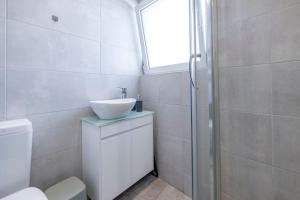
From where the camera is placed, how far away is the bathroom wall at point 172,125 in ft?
5.04

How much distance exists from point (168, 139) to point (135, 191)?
2.16 feet

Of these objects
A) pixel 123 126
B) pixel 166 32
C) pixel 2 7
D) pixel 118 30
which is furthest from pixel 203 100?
pixel 2 7

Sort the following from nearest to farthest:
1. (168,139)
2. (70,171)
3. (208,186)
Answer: (208,186) < (70,171) < (168,139)

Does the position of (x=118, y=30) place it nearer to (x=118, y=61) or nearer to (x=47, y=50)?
(x=118, y=61)

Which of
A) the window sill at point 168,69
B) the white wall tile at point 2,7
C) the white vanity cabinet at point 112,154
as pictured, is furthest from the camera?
the window sill at point 168,69

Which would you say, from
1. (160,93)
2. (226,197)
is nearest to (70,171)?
(160,93)

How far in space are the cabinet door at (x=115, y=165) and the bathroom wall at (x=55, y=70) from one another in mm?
352

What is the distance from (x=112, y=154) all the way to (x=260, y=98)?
1248 mm

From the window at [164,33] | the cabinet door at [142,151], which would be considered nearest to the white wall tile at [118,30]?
the window at [164,33]

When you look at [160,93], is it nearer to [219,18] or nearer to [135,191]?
[219,18]

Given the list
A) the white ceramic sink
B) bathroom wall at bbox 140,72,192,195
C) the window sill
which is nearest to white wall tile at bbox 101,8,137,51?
the window sill

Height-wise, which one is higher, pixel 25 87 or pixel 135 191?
pixel 25 87

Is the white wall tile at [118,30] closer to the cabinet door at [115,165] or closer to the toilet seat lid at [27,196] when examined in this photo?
the cabinet door at [115,165]

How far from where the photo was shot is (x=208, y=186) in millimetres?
1114
